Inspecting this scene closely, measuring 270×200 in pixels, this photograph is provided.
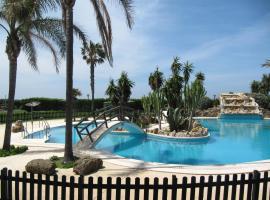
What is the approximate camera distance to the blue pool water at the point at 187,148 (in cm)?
1429

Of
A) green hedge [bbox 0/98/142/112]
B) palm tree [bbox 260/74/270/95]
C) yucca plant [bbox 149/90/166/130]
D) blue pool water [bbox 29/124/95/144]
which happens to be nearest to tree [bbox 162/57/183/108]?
yucca plant [bbox 149/90/166/130]

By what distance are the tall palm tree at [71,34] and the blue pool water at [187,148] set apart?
4.45m

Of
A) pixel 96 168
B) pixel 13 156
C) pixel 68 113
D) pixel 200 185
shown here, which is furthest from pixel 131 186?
pixel 13 156

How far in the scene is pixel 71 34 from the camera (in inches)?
400

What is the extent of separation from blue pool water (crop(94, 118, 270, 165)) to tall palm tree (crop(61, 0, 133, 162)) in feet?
14.6

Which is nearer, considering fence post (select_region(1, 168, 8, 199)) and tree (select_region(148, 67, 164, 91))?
fence post (select_region(1, 168, 8, 199))

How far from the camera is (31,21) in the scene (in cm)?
1170

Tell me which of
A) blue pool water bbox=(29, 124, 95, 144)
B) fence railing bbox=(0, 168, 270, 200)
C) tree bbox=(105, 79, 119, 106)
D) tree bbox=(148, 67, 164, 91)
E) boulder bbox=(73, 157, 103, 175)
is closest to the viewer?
fence railing bbox=(0, 168, 270, 200)

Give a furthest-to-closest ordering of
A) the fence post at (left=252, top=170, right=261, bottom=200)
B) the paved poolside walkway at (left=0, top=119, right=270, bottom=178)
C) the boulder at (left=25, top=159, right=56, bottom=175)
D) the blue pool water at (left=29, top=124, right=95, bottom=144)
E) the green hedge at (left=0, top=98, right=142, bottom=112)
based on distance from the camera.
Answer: the green hedge at (left=0, top=98, right=142, bottom=112) → the blue pool water at (left=29, top=124, right=95, bottom=144) → the paved poolside walkway at (left=0, top=119, right=270, bottom=178) → the boulder at (left=25, top=159, right=56, bottom=175) → the fence post at (left=252, top=170, right=261, bottom=200)

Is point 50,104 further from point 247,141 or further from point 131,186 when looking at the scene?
point 131,186

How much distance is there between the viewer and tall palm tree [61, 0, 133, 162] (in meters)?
10.1

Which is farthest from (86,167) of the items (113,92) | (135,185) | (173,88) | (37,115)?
(173,88)

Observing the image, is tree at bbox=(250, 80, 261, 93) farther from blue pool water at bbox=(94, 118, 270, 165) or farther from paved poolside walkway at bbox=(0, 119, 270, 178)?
paved poolside walkway at bbox=(0, 119, 270, 178)

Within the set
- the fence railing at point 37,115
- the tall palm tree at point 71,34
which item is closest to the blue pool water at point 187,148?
the tall palm tree at point 71,34
